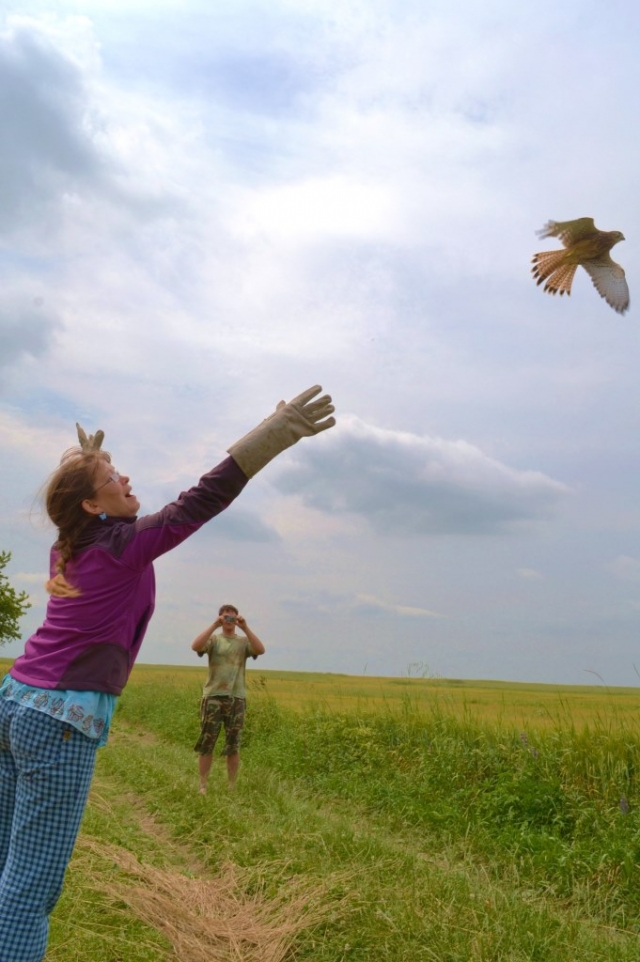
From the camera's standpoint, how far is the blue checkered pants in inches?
119

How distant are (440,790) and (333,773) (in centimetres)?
218

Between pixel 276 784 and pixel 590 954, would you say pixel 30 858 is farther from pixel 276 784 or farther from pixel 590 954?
pixel 276 784

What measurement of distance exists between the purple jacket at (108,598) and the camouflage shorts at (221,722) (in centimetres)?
713

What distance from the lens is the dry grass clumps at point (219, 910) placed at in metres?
4.67

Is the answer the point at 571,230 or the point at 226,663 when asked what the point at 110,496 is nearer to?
the point at 571,230

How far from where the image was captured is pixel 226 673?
10.3m

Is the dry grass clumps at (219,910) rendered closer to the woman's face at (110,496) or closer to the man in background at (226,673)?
the woman's face at (110,496)

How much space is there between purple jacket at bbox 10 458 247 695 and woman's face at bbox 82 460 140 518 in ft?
0.39

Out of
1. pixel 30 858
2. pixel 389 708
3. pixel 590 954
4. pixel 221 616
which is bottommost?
pixel 590 954

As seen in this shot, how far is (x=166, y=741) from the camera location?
1709cm

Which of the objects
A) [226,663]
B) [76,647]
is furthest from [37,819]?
[226,663]

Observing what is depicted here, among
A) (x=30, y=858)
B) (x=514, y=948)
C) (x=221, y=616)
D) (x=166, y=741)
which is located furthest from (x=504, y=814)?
(x=166, y=741)

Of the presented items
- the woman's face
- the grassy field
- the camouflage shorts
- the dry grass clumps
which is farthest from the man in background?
the woman's face

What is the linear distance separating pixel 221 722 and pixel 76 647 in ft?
24.4
